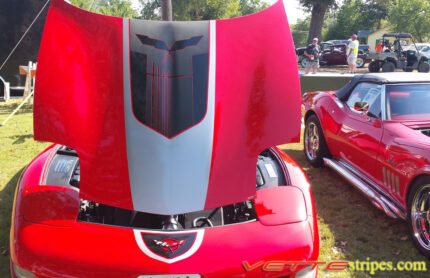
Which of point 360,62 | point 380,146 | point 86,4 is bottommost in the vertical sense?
point 380,146

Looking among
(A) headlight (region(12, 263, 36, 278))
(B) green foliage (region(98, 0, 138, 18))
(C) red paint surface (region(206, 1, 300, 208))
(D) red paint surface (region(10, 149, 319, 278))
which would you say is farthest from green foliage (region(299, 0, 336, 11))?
(A) headlight (region(12, 263, 36, 278))

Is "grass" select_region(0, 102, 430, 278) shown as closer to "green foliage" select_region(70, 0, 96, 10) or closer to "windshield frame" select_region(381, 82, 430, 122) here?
"windshield frame" select_region(381, 82, 430, 122)

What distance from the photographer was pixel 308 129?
18.8 feet

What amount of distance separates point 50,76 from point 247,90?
3.84 feet

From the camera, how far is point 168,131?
2248mm

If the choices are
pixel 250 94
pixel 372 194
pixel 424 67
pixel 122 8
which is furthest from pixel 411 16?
pixel 250 94

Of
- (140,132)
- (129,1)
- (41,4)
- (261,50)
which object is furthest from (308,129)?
(129,1)

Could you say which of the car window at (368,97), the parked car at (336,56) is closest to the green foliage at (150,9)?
the parked car at (336,56)

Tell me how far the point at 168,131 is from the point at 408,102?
2.93 metres

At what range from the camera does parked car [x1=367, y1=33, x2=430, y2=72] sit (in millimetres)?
18562

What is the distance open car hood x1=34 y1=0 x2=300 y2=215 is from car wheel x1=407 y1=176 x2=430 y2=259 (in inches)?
56.4

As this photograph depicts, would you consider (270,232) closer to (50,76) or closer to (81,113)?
(81,113)

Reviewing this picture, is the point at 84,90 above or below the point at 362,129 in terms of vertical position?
above

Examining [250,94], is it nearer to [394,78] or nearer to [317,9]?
[394,78]
